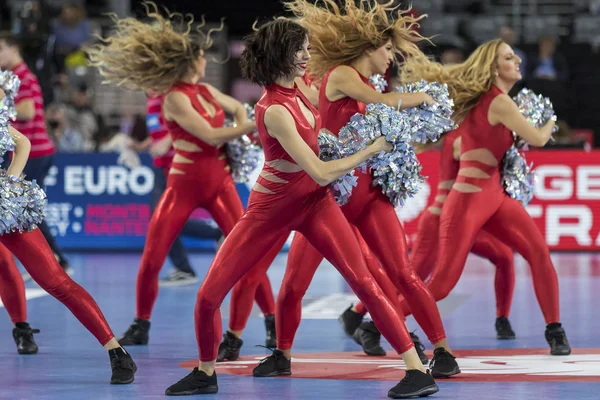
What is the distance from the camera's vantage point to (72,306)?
5.98 m

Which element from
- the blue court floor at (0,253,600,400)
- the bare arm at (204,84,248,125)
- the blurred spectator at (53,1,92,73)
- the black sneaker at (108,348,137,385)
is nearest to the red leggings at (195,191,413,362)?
the blue court floor at (0,253,600,400)

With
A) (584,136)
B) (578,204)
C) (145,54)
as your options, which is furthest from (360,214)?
(584,136)

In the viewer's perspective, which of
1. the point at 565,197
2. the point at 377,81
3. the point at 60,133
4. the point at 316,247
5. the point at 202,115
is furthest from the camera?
the point at 60,133

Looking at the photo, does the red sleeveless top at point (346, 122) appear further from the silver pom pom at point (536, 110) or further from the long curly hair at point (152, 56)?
the long curly hair at point (152, 56)

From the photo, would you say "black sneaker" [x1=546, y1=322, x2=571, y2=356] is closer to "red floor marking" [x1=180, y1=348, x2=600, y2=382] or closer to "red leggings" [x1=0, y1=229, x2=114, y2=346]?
"red floor marking" [x1=180, y1=348, x2=600, y2=382]

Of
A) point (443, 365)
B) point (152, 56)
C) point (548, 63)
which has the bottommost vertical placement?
point (443, 365)

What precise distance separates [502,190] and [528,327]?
1491 millimetres

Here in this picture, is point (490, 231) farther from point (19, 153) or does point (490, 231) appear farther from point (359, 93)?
point (19, 153)

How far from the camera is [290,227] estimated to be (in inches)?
216

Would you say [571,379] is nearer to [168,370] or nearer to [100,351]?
[168,370]

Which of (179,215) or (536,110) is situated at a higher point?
(536,110)

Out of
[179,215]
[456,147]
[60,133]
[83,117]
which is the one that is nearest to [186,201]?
[179,215]

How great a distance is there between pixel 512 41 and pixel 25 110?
823 cm

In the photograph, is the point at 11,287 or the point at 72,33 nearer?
the point at 11,287
